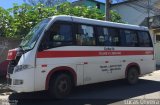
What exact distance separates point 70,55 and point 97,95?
72.0 inches

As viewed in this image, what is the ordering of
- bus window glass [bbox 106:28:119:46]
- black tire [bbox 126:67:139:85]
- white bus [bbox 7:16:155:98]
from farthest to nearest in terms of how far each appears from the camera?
black tire [bbox 126:67:139:85], bus window glass [bbox 106:28:119:46], white bus [bbox 7:16:155:98]

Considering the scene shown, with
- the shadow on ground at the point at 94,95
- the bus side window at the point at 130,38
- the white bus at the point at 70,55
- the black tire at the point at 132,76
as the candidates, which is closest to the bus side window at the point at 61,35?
the white bus at the point at 70,55

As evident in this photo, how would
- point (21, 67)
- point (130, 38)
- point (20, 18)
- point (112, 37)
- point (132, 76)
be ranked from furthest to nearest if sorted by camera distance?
point (20, 18) → point (132, 76) → point (130, 38) → point (112, 37) → point (21, 67)

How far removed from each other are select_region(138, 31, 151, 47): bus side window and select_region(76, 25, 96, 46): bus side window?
346 centimetres

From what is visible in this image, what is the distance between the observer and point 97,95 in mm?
11633

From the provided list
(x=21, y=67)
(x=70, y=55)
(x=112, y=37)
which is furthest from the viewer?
(x=112, y=37)

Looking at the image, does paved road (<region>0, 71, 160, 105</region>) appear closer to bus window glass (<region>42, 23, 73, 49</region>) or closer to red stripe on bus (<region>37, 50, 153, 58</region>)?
red stripe on bus (<region>37, 50, 153, 58</region>)

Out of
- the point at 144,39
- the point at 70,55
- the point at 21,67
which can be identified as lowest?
the point at 21,67

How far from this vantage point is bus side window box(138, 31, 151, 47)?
48.6 feet

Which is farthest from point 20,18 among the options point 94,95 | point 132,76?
point 94,95

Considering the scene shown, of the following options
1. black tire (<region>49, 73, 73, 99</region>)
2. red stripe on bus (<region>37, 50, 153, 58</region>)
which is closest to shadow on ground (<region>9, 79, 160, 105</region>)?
black tire (<region>49, 73, 73, 99</region>)

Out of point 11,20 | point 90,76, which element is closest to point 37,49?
point 90,76

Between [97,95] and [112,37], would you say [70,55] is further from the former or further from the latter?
[112,37]

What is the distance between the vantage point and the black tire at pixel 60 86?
35.2 ft
